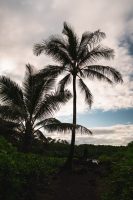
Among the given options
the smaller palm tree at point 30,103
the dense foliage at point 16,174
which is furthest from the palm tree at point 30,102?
the dense foliage at point 16,174

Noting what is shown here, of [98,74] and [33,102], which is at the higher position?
[98,74]

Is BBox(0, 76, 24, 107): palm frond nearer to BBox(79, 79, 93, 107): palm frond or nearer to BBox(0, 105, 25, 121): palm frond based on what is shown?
BBox(0, 105, 25, 121): palm frond

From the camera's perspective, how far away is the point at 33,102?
18.1 meters

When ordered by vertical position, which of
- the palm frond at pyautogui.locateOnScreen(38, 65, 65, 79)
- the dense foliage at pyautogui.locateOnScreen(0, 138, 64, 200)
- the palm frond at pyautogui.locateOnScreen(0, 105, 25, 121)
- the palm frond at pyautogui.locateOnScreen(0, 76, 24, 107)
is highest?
the palm frond at pyautogui.locateOnScreen(38, 65, 65, 79)

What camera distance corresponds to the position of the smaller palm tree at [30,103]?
58.7ft

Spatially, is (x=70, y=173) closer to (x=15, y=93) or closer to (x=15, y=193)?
(x=15, y=93)

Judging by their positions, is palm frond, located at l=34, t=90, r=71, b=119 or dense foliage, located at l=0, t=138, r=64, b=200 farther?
palm frond, located at l=34, t=90, r=71, b=119

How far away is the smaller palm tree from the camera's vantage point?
1788 centimetres

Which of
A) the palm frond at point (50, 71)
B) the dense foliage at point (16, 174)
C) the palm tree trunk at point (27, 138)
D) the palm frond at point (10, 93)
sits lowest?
the dense foliage at point (16, 174)

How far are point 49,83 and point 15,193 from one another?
11.1 metres

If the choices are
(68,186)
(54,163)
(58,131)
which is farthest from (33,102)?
(68,186)

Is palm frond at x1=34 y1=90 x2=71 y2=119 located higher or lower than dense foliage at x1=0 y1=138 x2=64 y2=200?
higher

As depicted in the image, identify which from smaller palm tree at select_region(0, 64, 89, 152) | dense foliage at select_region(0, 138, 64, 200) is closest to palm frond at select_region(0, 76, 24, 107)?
smaller palm tree at select_region(0, 64, 89, 152)

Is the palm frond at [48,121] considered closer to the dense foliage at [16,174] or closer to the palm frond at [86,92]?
the palm frond at [86,92]
